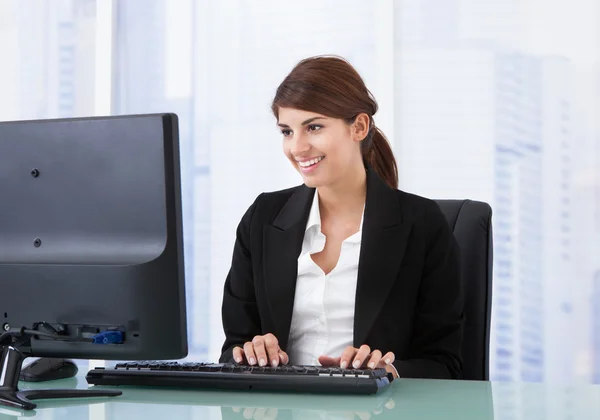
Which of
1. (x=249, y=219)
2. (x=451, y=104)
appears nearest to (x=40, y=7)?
(x=451, y=104)

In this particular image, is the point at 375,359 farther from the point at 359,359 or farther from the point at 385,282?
the point at 385,282

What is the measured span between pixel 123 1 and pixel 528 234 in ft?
7.17

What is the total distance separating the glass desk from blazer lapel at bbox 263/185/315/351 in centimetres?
50

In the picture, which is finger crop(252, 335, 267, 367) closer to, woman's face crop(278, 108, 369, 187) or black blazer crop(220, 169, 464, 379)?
black blazer crop(220, 169, 464, 379)

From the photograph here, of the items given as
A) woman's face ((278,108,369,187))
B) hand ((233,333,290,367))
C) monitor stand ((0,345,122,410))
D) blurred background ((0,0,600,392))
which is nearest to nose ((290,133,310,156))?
woman's face ((278,108,369,187))

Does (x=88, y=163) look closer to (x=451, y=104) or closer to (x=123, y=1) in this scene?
(x=451, y=104)

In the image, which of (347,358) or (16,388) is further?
(347,358)

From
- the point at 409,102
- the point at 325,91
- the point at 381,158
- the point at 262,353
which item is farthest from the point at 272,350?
the point at 409,102

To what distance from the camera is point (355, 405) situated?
4.00ft

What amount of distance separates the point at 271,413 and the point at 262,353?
33 centimetres

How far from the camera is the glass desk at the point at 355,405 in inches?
45.4

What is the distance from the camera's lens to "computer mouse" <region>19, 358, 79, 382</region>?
1.52m

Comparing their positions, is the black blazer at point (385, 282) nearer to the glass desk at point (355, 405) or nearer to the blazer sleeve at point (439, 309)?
the blazer sleeve at point (439, 309)

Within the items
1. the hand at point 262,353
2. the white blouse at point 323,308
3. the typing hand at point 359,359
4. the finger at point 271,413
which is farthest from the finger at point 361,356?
the white blouse at point 323,308
